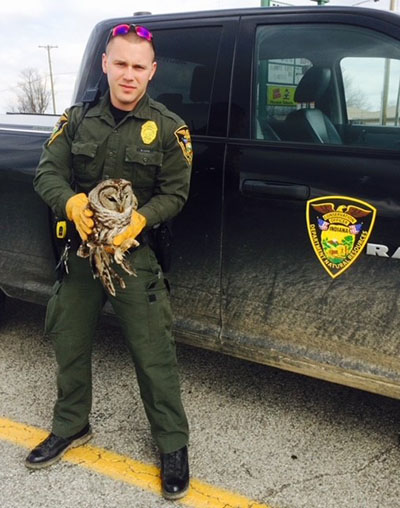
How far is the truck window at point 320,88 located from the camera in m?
2.40

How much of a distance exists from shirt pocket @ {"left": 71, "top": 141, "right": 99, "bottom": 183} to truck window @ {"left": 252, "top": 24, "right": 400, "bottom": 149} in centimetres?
71

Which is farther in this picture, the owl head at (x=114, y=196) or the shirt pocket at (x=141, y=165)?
the shirt pocket at (x=141, y=165)

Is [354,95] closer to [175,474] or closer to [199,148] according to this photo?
[199,148]

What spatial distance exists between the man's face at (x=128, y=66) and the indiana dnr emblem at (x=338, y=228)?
31.3 inches

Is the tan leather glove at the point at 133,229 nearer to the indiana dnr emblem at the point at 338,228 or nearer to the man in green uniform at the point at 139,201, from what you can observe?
the man in green uniform at the point at 139,201

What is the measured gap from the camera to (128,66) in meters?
2.16

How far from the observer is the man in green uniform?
2.17m

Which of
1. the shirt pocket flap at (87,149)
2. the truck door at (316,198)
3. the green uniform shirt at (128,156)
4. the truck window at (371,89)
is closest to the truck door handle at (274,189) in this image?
the truck door at (316,198)

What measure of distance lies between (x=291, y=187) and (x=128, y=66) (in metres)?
0.78

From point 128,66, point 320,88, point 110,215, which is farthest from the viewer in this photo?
point 320,88

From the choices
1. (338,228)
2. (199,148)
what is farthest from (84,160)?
(338,228)

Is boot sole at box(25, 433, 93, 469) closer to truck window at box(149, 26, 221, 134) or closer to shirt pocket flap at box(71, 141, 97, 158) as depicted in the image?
shirt pocket flap at box(71, 141, 97, 158)

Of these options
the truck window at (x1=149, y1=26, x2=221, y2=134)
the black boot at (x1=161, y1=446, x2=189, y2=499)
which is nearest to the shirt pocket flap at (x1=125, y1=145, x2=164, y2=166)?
the truck window at (x1=149, y1=26, x2=221, y2=134)

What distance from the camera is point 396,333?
2213 mm
